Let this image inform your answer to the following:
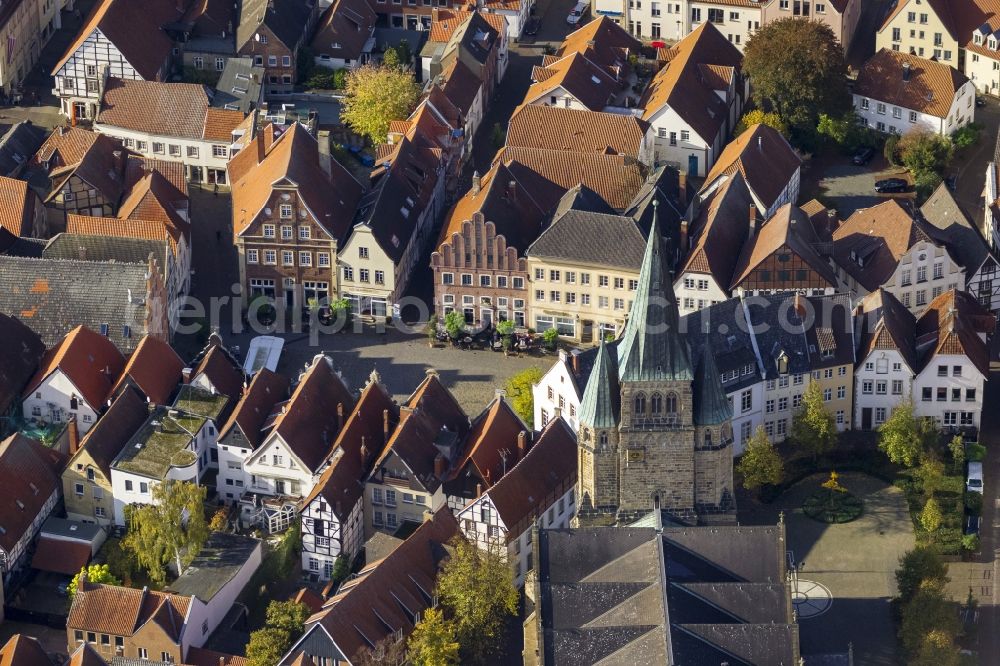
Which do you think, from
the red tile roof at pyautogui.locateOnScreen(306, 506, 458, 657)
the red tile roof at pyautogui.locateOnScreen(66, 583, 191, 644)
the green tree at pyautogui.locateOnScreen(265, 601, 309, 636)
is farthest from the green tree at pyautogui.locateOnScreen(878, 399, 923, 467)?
the red tile roof at pyautogui.locateOnScreen(66, 583, 191, 644)

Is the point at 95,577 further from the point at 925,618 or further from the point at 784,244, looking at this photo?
the point at 784,244

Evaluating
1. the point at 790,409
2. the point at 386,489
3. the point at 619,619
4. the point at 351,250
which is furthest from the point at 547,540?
the point at 351,250

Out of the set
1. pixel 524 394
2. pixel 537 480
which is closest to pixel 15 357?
pixel 524 394

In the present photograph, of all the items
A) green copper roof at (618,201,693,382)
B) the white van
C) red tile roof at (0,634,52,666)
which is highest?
green copper roof at (618,201,693,382)

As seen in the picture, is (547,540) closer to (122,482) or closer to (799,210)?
(122,482)

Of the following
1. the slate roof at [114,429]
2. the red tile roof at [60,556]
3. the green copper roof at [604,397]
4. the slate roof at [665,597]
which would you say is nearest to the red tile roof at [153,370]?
the slate roof at [114,429]

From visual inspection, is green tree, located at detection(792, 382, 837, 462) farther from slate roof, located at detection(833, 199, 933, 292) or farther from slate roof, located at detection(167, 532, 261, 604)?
slate roof, located at detection(167, 532, 261, 604)
